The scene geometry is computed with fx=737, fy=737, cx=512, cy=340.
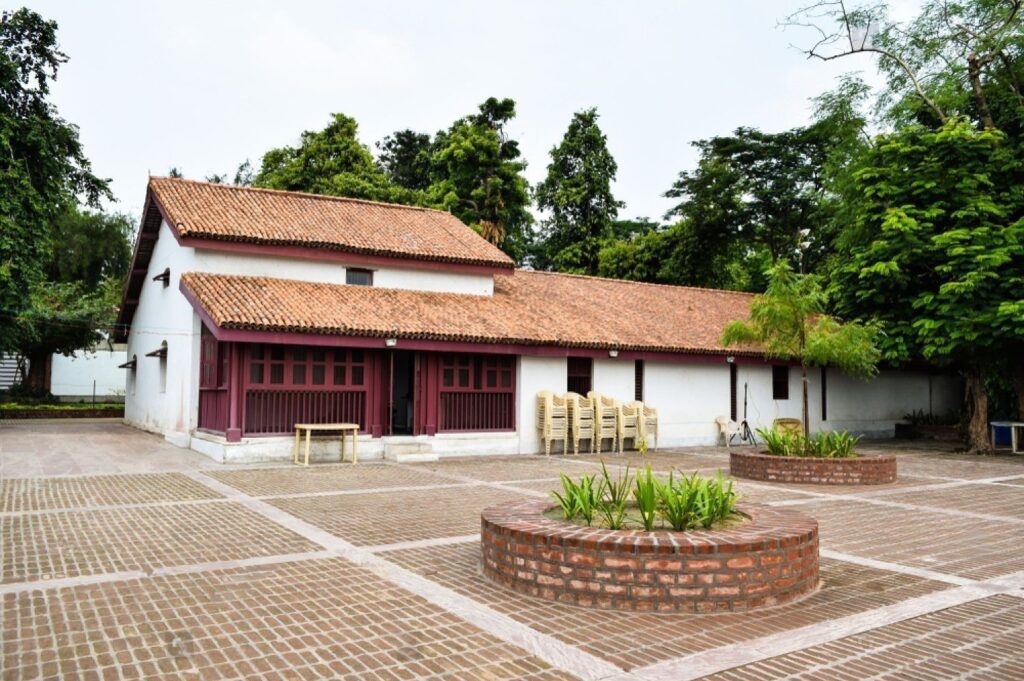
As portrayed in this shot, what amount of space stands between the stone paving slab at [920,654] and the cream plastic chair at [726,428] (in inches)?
625

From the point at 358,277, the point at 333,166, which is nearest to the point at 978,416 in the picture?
the point at 358,277

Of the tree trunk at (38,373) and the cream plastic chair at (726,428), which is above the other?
the tree trunk at (38,373)

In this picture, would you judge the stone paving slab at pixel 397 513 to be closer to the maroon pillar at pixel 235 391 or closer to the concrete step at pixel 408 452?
the concrete step at pixel 408 452

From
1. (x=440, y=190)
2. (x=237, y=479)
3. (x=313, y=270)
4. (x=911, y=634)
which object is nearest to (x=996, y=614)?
(x=911, y=634)

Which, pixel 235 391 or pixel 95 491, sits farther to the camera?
pixel 235 391

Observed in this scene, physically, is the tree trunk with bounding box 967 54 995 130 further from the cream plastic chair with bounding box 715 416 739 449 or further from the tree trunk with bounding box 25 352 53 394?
the tree trunk with bounding box 25 352 53 394

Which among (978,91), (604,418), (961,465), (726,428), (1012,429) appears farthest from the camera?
(726,428)

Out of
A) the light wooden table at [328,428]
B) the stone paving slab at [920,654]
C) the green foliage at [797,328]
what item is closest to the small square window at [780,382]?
the green foliage at [797,328]

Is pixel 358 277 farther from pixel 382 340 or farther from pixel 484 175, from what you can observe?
pixel 484 175

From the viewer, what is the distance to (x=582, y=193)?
36.9 meters

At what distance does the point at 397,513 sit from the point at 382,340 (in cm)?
705

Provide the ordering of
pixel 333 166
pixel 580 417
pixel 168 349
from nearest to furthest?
1. pixel 580 417
2. pixel 168 349
3. pixel 333 166

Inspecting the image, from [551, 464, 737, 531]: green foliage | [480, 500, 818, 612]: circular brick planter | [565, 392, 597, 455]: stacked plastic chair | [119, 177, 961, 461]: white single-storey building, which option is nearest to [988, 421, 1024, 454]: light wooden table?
[119, 177, 961, 461]: white single-storey building

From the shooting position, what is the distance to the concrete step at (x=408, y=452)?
15.6 meters
